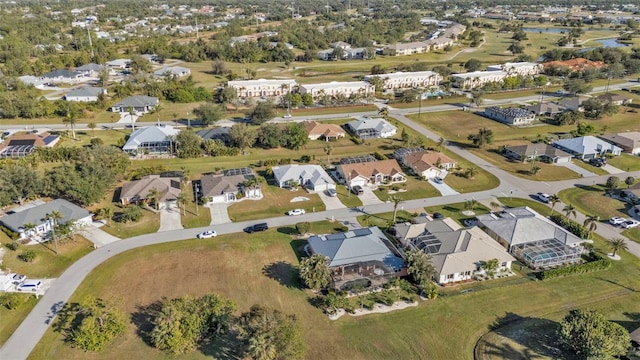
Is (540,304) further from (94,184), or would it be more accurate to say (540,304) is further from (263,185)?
(94,184)

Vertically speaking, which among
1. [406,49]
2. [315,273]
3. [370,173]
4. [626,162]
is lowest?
[626,162]

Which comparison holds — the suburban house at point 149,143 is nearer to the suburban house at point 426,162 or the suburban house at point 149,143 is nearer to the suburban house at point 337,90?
the suburban house at point 426,162

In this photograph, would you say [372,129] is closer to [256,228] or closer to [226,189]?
[226,189]

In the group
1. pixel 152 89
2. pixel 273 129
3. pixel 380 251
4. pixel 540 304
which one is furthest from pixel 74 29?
pixel 540 304

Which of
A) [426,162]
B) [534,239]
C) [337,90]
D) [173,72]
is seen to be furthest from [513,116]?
[173,72]

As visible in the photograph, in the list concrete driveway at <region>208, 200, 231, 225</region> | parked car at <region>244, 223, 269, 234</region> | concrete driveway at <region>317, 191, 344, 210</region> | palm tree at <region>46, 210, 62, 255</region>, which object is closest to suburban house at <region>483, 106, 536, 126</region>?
concrete driveway at <region>317, 191, 344, 210</region>
